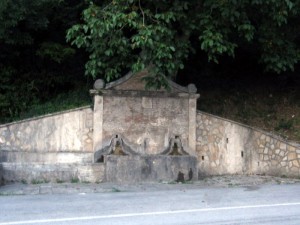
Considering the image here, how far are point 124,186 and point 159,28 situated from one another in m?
4.17

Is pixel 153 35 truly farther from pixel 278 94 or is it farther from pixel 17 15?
pixel 278 94

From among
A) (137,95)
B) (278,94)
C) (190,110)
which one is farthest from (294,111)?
(137,95)

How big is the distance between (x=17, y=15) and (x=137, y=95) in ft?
14.5

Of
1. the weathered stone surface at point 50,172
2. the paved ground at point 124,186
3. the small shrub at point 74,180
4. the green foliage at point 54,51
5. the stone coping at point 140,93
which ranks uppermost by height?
the green foliage at point 54,51

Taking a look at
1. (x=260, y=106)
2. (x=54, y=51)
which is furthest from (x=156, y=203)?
(x=54, y=51)

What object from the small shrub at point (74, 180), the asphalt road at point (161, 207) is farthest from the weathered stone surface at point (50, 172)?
the asphalt road at point (161, 207)

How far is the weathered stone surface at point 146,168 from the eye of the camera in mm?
13727

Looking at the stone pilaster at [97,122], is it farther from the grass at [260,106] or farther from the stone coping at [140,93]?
the grass at [260,106]

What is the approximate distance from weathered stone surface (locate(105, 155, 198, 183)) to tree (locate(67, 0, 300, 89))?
2.11m

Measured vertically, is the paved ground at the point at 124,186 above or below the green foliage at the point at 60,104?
→ below

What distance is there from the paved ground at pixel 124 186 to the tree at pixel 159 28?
273cm

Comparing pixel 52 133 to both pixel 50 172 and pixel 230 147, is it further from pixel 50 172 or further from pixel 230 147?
pixel 230 147

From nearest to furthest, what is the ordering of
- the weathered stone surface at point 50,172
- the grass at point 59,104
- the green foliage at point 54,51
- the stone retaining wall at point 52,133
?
1. the weathered stone surface at point 50,172
2. the stone retaining wall at point 52,133
3. the grass at point 59,104
4. the green foliage at point 54,51

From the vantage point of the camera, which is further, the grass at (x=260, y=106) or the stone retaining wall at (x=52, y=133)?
the grass at (x=260, y=106)
